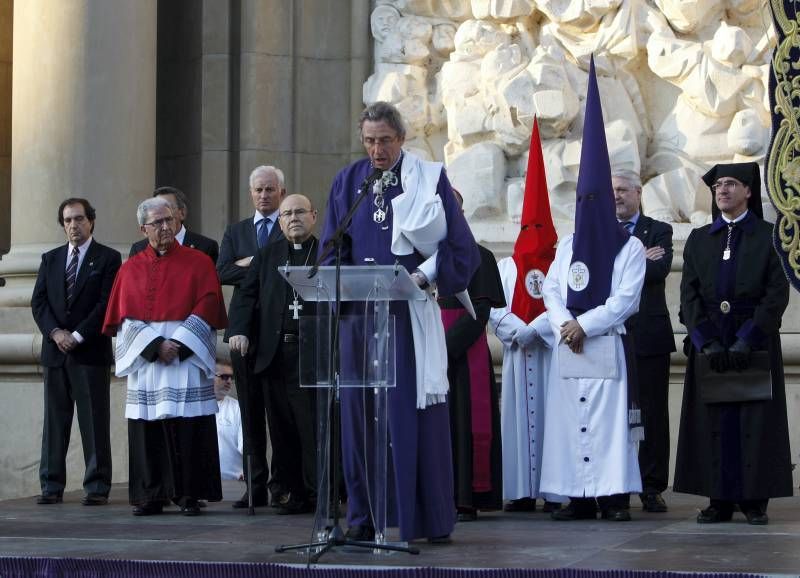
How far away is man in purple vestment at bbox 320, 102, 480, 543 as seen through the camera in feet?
23.9

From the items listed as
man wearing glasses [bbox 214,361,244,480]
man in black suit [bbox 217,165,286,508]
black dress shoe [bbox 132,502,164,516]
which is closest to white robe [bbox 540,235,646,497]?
man in black suit [bbox 217,165,286,508]

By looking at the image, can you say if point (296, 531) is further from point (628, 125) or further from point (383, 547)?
point (628, 125)

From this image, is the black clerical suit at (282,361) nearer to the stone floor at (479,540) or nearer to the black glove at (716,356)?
the stone floor at (479,540)

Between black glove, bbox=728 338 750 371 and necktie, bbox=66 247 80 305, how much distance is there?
12.0ft

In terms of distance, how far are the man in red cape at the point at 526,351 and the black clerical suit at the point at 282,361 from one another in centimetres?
100

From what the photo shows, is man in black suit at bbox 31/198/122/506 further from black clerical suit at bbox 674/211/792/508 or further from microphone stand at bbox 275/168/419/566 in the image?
black clerical suit at bbox 674/211/792/508

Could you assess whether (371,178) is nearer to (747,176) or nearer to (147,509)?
(747,176)

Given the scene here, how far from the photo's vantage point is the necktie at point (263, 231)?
388 inches

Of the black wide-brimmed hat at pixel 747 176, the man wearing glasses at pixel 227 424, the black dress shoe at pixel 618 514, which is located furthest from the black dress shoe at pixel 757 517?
the man wearing glasses at pixel 227 424

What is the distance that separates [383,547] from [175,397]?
8.04 ft

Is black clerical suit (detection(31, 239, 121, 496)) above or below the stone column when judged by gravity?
below

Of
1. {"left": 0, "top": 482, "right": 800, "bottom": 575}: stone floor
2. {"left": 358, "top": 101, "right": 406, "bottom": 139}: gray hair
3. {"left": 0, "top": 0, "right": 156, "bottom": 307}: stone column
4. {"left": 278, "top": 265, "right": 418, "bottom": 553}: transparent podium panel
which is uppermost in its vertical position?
{"left": 0, "top": 0, "right": 156, "bottom": 307}: stone column

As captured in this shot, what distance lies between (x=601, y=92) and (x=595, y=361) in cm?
354

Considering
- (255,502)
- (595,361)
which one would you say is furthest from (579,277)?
(255,502)
